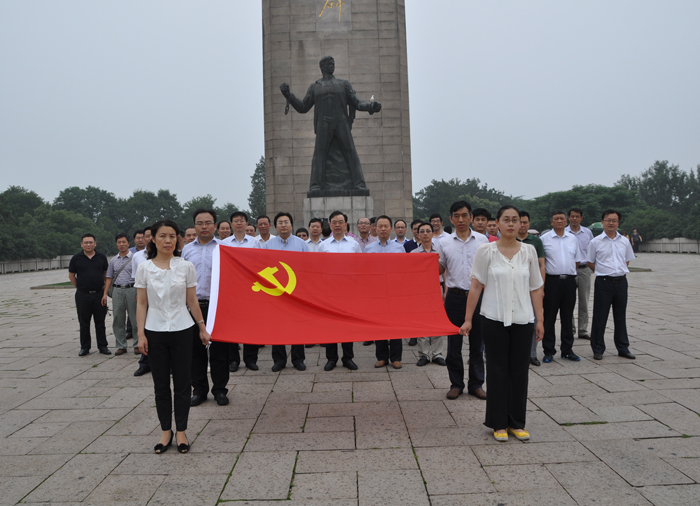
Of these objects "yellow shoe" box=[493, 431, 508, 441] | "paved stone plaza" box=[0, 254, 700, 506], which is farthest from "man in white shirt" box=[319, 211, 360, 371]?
"yellow shoe" box=[493, 431, 508, 441]

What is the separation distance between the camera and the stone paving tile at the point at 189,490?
3.25 m

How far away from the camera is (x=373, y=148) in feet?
65.1

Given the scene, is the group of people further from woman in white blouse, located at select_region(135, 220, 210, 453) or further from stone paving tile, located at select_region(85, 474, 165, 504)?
stone paving tile, located at select_region(85, 474, 165, 504)

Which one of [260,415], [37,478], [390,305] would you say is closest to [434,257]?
[390,305]

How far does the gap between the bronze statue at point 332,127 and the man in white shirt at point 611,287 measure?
465 centimetres

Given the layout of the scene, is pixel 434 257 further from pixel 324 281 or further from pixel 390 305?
pixel 324 281

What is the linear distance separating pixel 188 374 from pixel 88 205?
117m

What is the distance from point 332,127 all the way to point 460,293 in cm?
566

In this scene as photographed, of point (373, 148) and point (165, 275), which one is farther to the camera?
point (373, 148)

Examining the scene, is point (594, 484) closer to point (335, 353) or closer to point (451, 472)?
point (451, 472)

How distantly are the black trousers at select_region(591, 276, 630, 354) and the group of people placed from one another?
14 mm

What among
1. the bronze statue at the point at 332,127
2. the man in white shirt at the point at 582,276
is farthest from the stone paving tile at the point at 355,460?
the bronze statue at the point at 332,127

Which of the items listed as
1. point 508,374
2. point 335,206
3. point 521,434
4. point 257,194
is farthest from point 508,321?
point 257,194

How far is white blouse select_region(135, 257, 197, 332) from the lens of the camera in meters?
4.09
